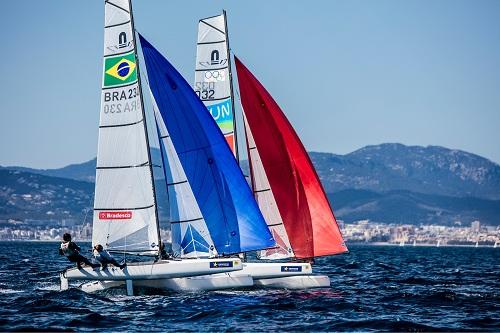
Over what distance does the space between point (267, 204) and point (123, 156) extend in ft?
21.6

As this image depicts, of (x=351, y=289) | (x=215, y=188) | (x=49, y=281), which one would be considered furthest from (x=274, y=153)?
(x=49, y=281)

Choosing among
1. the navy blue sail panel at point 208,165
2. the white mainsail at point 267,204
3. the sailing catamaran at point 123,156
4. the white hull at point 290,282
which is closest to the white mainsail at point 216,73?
the white mainsail at point 267,204

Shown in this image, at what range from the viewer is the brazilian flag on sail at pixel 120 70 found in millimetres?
33469

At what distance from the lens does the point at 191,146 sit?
34469mm

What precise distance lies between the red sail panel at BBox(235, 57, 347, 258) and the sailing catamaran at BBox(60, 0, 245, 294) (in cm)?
573

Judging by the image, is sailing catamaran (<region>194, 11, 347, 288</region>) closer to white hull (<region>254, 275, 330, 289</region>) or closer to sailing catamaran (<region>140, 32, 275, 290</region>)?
white hull (<region>254, 275, 330, 289</region>)

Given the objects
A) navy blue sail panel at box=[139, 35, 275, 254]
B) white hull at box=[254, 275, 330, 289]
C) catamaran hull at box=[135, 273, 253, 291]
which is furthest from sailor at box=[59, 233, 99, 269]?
white hull at box=[254, 275, 330, 289]

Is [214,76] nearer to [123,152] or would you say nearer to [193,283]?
[123,152]

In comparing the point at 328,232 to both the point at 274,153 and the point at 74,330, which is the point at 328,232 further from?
the point at 74,330

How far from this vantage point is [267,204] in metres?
37.2

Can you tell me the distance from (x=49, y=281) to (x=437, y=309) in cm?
1906

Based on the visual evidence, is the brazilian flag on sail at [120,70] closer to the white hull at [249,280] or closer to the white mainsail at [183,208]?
the white mainsail at [183,208]

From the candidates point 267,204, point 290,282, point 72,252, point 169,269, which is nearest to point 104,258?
point 72,252

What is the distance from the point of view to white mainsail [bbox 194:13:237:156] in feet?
123
